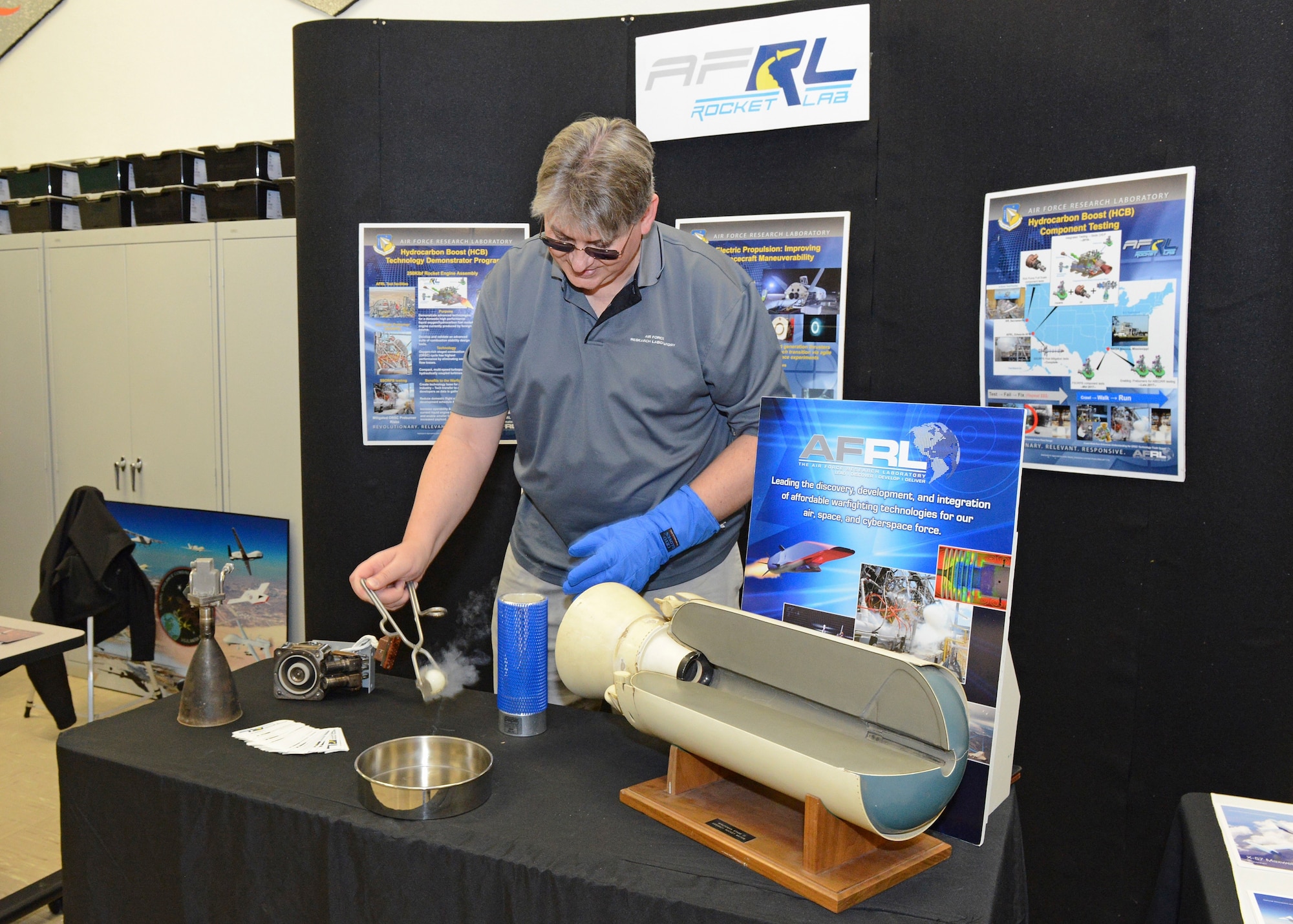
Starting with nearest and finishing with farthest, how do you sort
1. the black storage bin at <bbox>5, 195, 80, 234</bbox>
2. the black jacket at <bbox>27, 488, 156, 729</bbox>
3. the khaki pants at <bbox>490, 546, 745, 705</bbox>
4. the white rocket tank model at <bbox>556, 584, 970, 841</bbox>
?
the white rocket tank model at <bbox>556, 584, 970, 841</bbox> → the khaki pants at <bbox>490, 546, 745, 705</bbox> → the black jacket at <bbox>27, 488, 156, 729</bbox> → the black storage bin at <bbox>5, 195, 80, 234</bbox>

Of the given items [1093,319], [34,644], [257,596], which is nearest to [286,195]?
[257,596]

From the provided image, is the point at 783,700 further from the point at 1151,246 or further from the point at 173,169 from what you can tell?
the point at 173,169

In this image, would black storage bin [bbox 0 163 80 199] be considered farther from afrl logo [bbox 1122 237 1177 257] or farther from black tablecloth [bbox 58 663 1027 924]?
afrl logo [bbox 1122 237 1177 257]

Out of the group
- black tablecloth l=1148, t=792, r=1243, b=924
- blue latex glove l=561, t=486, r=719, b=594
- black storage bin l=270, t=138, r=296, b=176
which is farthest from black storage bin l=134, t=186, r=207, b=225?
black tablecloth l=1148, t=792, r=1243, b=924

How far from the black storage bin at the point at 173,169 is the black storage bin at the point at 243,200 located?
0.46ft

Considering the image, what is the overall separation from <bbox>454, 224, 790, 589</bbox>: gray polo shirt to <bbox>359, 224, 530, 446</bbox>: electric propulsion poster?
113 cm

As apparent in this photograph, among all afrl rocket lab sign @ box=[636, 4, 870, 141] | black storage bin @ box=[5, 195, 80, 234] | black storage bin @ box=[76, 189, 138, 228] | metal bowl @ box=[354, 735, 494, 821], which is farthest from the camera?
black storage bin @ box=[5, 195, 80, 234]

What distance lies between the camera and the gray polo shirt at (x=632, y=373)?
176 cm

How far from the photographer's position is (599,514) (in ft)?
6.02

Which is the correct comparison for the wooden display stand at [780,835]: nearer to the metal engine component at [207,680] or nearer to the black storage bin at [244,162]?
the metal engine component at [207,680]

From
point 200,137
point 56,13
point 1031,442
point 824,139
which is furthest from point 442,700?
point 56,13

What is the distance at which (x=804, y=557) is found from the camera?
1354mm

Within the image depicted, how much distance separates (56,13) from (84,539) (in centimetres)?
372

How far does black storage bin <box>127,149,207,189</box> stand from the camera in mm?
4219
